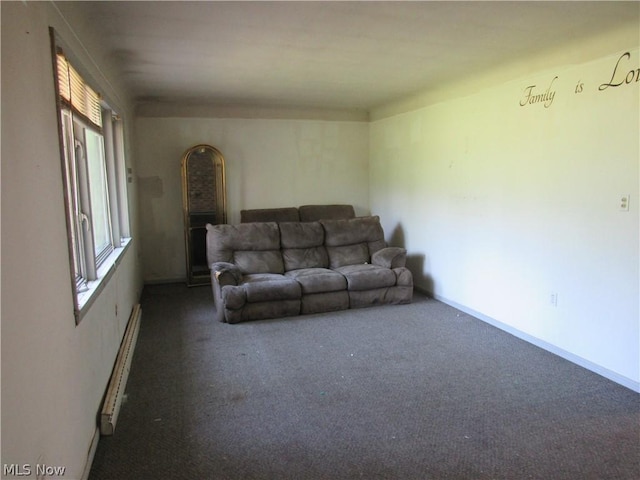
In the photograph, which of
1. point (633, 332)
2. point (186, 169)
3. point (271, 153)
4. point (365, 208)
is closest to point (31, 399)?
point (633, 332)

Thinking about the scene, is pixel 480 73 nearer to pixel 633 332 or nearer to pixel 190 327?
pixel 633 332

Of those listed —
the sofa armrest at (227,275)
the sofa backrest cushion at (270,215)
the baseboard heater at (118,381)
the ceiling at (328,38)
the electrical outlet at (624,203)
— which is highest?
the ceiling at (328,38)

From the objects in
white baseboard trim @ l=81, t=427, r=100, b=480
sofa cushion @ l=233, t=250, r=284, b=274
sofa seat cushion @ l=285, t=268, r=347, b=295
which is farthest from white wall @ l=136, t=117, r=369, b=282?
white baseboard trim @ l=81, t=427, r=100, b=480

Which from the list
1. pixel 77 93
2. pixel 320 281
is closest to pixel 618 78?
pixel 320 281

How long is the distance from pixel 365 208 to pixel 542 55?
358cm

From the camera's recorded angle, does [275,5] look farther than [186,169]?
No

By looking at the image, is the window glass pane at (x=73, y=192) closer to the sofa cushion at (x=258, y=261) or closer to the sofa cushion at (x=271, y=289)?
the sofa cushion at (x=271, y=289)

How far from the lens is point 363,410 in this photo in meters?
2.71

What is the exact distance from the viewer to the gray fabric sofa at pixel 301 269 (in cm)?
443

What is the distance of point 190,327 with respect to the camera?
4.26m

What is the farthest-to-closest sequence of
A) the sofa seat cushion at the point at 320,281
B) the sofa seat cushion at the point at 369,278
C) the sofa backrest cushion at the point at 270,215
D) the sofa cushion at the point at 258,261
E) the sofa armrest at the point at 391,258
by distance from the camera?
1. the sofa backrest cushion at the point at 270,215
2. the sofa armrest at the point at 391,258
3. the sofa cushion at the point at 258,261
4. the sofa seat cushion at the point at 369,278
5. the sofa seat cushion at the point at 320,281

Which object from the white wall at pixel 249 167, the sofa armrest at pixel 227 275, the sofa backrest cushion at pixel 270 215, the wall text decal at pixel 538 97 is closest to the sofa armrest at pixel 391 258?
the sofa backrest cushion at pixel 270 215

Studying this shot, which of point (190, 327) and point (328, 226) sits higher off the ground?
point (328, 226)

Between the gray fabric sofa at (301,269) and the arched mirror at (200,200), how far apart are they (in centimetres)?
81
